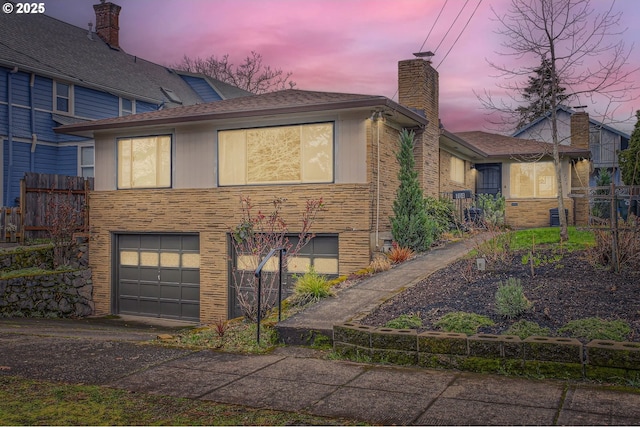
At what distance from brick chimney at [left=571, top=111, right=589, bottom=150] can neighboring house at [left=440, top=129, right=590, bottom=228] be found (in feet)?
0.17

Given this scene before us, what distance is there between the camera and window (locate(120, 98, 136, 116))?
2675 centimetres

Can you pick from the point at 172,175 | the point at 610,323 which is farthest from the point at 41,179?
the point at 610,323

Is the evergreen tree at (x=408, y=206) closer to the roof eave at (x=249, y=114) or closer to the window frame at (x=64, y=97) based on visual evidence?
the roof eave at (x=249, y=114)

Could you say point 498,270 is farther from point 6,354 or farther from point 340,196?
point 6,354

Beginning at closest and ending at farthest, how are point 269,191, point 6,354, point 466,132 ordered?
1. point 6,354
2. point 269,191
3. point 466,132

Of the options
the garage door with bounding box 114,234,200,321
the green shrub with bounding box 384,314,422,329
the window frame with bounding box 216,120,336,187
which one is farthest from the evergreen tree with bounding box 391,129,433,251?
the green shrub with bounding box 384,314,422,329

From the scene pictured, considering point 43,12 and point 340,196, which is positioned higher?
point 43,12

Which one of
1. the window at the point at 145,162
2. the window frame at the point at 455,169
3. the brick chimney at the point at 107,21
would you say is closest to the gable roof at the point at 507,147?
the window frame at the point at 455,169

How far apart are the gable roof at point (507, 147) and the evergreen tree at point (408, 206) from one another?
8.59 meters

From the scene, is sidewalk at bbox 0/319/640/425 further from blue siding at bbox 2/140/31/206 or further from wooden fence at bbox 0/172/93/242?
blue siding at bbox 2/140/31/206

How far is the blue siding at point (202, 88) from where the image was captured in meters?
33.1

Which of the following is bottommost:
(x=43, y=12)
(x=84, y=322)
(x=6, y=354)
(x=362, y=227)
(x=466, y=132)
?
(x=84, y=322)

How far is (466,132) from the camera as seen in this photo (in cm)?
3212

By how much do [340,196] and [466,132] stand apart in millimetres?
19587
